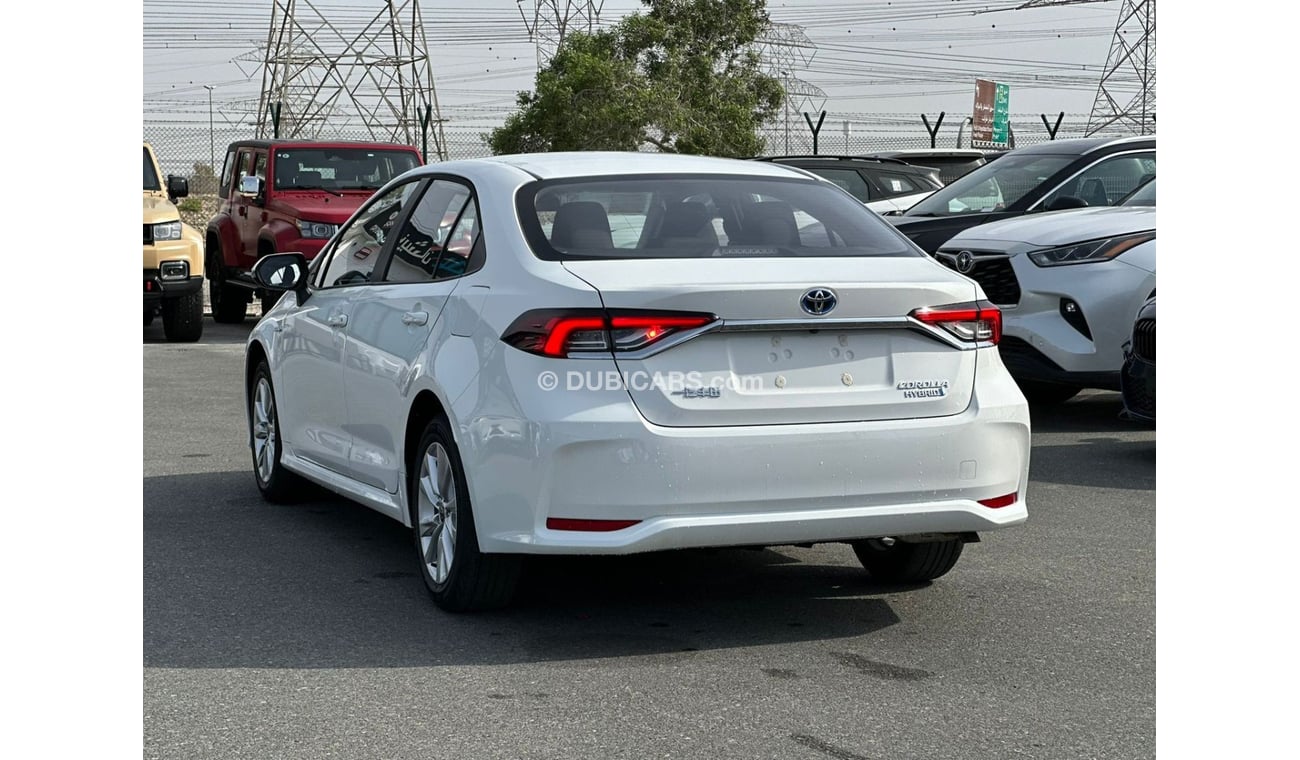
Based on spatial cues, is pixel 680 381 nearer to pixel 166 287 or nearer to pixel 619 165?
pixel 619 165

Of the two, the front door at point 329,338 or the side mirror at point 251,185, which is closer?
the front door at point 329,338

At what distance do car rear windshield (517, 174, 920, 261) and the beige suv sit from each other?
11015mm

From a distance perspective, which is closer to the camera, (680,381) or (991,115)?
(680,381)

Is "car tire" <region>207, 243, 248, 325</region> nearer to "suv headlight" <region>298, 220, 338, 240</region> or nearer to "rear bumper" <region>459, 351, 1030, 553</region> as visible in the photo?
"suv headlight" <region>298, 220, 338, 240</region>

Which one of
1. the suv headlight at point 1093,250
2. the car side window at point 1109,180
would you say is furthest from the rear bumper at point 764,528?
the car side window at point 1109,180

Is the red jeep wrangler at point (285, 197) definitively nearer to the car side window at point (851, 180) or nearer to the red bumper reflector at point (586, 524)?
the car side window at point (851, 180)

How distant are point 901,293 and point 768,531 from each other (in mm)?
853

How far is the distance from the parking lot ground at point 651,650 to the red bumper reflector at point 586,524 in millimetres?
407

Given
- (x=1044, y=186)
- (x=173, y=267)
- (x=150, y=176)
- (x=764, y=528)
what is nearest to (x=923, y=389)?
(x=764, y=528)

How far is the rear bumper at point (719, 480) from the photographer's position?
5.00 meters

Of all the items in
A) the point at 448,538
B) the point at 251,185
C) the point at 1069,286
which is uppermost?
the point at 251,185

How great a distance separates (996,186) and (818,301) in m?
7.92

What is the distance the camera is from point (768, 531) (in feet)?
16.7

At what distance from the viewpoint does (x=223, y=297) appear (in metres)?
19.3
